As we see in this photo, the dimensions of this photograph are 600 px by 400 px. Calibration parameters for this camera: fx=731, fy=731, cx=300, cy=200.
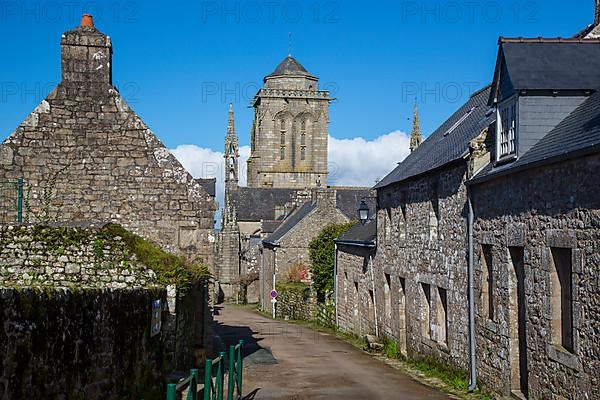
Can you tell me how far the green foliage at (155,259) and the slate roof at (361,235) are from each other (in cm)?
1089

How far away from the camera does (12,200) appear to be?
14.2 m

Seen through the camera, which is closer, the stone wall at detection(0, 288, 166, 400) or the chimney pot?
the stone wall at detection(0, 288, 166, 400)

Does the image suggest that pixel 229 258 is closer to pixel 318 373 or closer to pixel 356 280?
pixel 356 280

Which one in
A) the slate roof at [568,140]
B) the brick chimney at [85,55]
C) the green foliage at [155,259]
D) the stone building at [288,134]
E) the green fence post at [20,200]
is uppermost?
the stone building at [288,134]

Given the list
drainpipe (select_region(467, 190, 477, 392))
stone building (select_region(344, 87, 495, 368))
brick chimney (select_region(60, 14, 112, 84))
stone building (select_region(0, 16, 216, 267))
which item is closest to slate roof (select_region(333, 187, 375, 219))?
stone building (select_region(344, 87, 495, 368))

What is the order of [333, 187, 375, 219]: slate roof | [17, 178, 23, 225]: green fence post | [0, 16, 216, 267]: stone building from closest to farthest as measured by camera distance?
[17, 178, 23, 225]: green fence post, [0, 16, 216, 267]: stone building, [333, 187, 375, 219]: slate roof

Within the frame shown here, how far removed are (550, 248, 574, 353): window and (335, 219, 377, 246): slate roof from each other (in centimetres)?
1211

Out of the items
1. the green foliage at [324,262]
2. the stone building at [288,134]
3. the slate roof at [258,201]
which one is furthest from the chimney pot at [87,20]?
the stone building at [288,134]

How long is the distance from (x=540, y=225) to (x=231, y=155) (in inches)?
3093

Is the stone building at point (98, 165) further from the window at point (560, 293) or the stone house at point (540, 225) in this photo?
the window at point (560, 293)

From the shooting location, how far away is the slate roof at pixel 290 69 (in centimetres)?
8646

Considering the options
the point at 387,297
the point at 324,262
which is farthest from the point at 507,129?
the point at 324,262

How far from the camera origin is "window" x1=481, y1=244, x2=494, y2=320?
40.8 feet

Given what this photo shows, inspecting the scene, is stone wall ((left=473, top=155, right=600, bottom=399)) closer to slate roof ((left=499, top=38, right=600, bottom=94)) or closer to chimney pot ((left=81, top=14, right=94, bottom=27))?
slate roof ((left=499, top=38, right=600, bottom=94))
